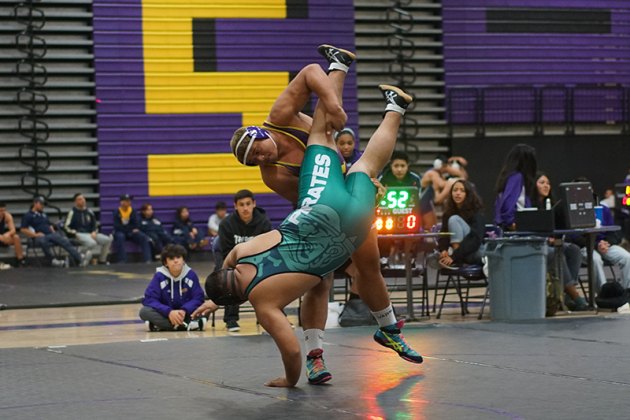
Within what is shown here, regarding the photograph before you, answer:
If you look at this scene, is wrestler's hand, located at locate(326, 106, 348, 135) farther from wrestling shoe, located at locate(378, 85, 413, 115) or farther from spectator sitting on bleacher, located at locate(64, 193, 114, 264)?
spectator sitting on bleacher, located at locate(64, 193, 114, 264)

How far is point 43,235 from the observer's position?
18.0 metres

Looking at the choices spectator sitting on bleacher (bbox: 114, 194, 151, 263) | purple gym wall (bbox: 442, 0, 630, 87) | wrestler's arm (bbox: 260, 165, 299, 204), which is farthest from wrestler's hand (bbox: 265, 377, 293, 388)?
purple gym wall (bbox: 442, 0, 630, 87)

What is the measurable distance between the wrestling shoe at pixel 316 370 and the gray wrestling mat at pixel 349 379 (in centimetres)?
12

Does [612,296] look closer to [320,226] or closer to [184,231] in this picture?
[320,226]

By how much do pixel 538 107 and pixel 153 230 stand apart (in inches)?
285

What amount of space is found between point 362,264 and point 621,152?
1602cm

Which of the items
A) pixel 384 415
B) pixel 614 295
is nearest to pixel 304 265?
pixel 384 415

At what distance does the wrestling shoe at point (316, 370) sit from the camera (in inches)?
258

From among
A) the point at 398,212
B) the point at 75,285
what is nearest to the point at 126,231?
the point at 75,285

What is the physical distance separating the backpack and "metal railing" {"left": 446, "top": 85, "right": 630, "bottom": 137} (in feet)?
33.1

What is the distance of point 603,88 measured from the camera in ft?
71.6

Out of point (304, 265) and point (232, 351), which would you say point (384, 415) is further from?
point (232, 351)

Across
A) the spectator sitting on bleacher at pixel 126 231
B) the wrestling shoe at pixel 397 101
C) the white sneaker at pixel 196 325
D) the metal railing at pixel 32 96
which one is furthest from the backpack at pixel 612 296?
the metal railing at pixel 32 96

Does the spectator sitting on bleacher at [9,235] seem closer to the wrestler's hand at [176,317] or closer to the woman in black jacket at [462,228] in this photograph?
the wrestler's hand at [176,317]
